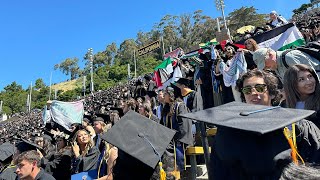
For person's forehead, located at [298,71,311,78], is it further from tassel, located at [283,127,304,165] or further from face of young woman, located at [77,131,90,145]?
face of young woman, located at [77,131,90,145]

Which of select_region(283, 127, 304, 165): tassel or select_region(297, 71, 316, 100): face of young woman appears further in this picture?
select_region(297, 71, 316, 100): face of young woman

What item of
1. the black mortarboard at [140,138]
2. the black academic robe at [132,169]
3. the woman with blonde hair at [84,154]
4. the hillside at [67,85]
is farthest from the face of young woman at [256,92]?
the hillside at [67,85]

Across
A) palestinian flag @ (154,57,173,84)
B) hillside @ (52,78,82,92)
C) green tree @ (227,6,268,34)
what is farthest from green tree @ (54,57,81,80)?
palestinian flag @ (154,57,173,84)

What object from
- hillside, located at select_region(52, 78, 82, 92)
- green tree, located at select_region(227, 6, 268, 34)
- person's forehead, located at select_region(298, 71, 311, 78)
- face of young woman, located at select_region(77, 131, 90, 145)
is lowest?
face of young woman, located at select_region(77, 131, 90, 145)

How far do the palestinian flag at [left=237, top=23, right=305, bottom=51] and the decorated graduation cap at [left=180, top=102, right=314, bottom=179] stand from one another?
4.79 m

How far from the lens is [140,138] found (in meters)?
3.02

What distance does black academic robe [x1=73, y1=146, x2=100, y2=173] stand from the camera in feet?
13.9

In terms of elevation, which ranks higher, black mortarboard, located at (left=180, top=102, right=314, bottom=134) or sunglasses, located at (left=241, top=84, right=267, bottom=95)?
sunglasses, located at (left=241, top=84, right=267, bottom=95)

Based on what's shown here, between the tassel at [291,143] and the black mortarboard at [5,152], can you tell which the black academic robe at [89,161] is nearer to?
the black mortarboard at [5,152]

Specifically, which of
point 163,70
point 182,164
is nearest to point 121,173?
point 182,164

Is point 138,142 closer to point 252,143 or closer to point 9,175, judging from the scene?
point 252,143

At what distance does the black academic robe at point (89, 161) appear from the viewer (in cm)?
423

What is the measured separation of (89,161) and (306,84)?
2.98 m

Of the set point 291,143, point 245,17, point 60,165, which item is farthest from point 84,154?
point 245,17
